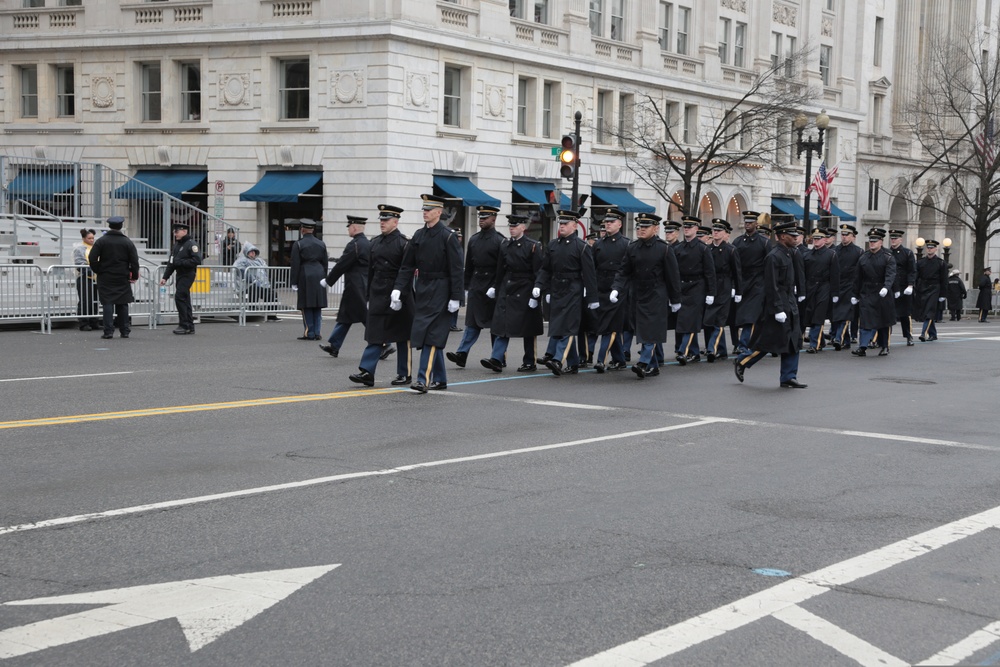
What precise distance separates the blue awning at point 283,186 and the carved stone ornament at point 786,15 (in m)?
25.7

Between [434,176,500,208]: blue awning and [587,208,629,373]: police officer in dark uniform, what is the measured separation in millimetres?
22207

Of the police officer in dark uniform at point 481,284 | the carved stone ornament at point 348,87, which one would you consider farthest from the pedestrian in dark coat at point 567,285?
the carved stone ornament at point 348,87

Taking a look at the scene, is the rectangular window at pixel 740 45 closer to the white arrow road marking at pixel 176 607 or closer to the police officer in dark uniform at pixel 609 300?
the police officer in dark uniform at pixel 609 300

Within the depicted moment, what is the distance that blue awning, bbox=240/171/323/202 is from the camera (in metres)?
37.8

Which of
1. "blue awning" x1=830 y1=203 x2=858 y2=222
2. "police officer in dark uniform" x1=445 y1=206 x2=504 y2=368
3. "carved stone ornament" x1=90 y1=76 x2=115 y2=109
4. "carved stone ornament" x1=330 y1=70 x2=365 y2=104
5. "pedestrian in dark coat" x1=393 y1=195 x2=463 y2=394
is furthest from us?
"blue awning" x1=830 y1=203 x2=858 y2=222

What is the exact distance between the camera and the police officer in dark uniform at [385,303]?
13375 mm

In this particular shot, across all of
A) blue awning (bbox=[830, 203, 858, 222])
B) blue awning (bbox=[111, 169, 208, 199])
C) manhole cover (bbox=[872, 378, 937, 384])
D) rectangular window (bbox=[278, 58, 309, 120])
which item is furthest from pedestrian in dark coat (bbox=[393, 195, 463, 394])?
blue awning (bbox=[830, 203, 858, 222])

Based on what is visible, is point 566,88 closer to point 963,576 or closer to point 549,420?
point 549,420

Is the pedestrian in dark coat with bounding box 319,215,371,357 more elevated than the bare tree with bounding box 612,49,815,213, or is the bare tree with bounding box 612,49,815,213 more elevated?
the bare tree with bounding box 612,49,815,213

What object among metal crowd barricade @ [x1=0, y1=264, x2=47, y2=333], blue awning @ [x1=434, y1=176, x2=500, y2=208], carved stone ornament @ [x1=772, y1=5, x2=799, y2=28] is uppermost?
carved stone ornament @ [x1=772, y1=5, x2=799, y2=28]

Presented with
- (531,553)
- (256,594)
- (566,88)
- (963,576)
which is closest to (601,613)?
(531,553)

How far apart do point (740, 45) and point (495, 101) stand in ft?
54.4

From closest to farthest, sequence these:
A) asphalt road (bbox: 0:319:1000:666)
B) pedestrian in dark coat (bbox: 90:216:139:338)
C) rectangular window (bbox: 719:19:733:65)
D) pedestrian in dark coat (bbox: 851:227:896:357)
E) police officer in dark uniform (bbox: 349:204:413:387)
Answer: asphalt road (bbox: 0:319:1000:666), police officer in dark uniform (bbox: 349:204:413:387), pedestrian in dark coat (bbox: 90:216:139:338), pedestrian in dark coat (bbox: 851:227:896:357), rectangular window (bbox: 719:19:733:65)

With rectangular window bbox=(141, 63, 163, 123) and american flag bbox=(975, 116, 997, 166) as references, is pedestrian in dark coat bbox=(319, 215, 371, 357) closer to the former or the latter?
rectangular window bbox=(141, 63, 163, 123)
